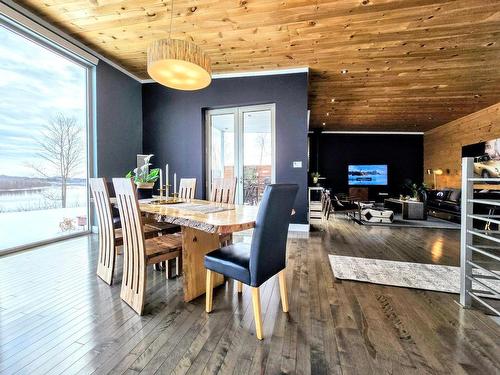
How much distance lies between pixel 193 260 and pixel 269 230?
86 centimetres

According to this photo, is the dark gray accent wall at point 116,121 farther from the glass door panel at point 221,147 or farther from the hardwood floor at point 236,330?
the hardwood floor at point 236,330

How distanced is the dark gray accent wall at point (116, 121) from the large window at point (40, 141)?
21 centimetres

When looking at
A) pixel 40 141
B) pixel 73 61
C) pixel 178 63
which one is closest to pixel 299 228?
pixel 178 63

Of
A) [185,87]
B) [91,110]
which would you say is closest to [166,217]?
[185,87]

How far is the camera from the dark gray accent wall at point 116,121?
4352mm

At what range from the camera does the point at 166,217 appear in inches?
70.8

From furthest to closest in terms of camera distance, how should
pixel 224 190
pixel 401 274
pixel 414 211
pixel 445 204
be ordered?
pixel 414 211 → pixel 445 204 → pixel 224 190 → pixel 401 274

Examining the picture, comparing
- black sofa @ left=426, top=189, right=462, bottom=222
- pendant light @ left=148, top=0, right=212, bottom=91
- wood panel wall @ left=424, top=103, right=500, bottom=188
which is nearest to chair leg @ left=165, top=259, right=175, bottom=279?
pendant light @ left=148, top=0, right=212, bottom=91

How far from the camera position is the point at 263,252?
154 centimetres

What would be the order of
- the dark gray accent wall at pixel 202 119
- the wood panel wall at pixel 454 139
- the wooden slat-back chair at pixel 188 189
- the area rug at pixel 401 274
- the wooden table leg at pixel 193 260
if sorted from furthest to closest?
the wood panel wall at pixel 454 139 → the dark gray accent wall at pixel 202 119 → the wooden slat-back chair at pixel 188 189 → the area rug at pixel 401 274 → the wooden table leg at pixel 193 260

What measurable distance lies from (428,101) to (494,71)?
69.4 inches

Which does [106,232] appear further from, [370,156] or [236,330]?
[370,156]

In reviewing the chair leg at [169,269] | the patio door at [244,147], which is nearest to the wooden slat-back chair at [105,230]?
the chair leg at [169,269]

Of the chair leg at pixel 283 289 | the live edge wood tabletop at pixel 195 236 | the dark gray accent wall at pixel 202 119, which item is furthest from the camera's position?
the dark gray accent wall at pixel 202 119
